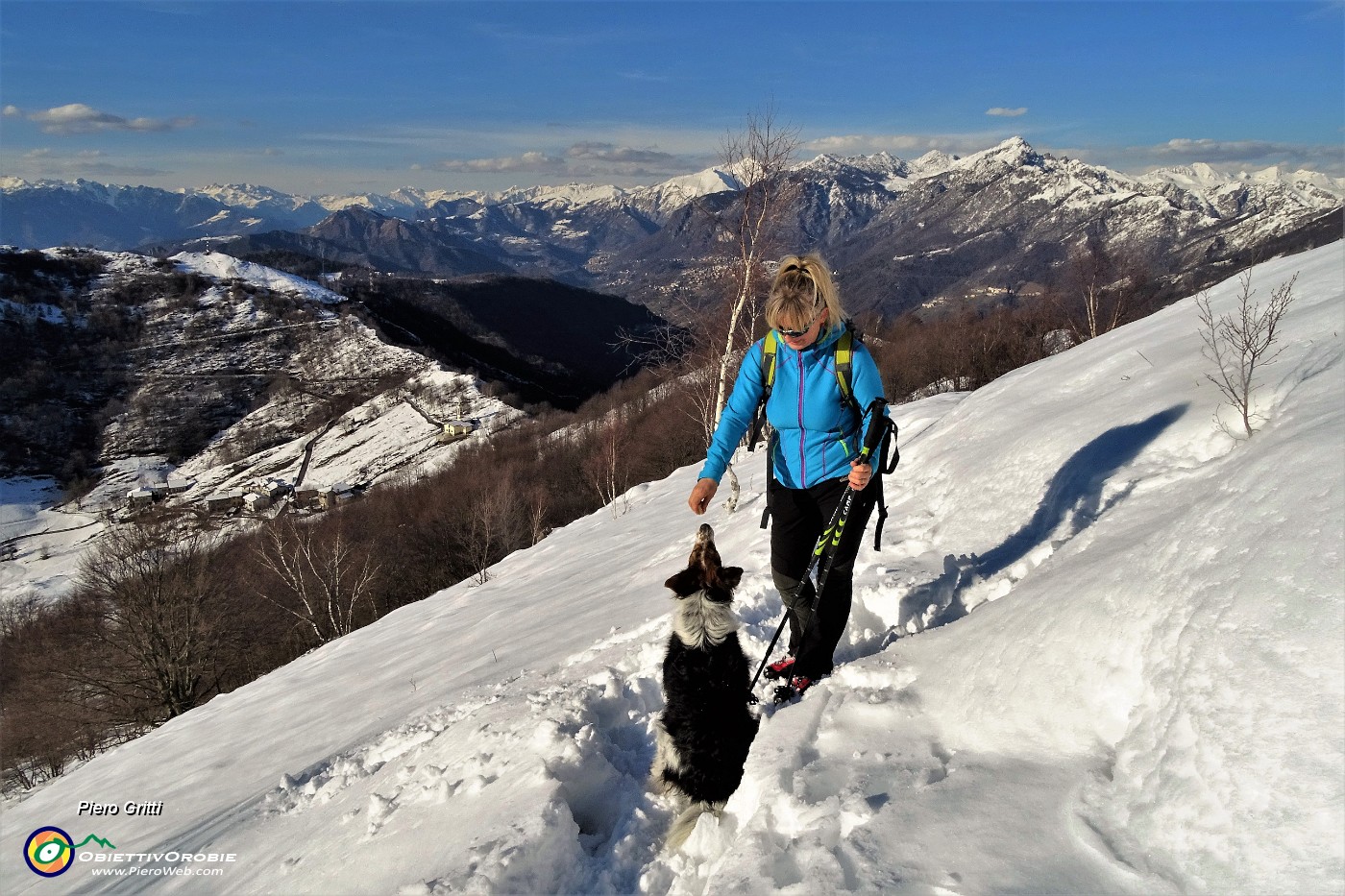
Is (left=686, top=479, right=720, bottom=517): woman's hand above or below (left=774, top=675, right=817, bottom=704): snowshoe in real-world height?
above

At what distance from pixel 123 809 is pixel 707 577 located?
6.51m

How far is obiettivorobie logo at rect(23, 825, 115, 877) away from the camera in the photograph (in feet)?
17.2

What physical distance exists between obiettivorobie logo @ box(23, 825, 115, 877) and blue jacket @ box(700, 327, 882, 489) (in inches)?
236

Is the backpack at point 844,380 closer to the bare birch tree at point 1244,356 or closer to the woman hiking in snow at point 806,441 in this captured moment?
the woman hiking in snow at point 806,441

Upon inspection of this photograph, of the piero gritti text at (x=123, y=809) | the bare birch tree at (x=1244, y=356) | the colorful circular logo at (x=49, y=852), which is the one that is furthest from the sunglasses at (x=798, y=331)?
the colorful circular logo at (x=49, y=852)

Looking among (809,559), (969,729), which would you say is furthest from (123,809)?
(969,729)

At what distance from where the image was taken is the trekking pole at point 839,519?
349 centimetres

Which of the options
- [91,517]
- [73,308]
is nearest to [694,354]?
[91,517]

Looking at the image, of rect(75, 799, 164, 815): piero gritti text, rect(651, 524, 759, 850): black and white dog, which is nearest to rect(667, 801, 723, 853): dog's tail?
rect(651, 524, 759, 850): black and white dog

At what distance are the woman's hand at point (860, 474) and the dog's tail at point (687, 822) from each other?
5.75ft

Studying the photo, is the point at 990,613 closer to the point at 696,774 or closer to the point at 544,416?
the point at 696,774

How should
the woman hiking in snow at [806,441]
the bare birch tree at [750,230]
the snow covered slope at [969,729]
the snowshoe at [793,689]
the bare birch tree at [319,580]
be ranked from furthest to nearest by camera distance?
the bare birch tree at [319,580] < the bare birch tree at [750,230] < the snowshoe at [793,689] < the woman hiking in snow at [806,441] < the snow covered slope at [969,729]

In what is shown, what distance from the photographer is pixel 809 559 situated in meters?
4.03

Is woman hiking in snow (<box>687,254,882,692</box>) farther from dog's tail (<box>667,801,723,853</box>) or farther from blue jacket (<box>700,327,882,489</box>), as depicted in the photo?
dog's tail (<box>667,801,723,853</box>)
